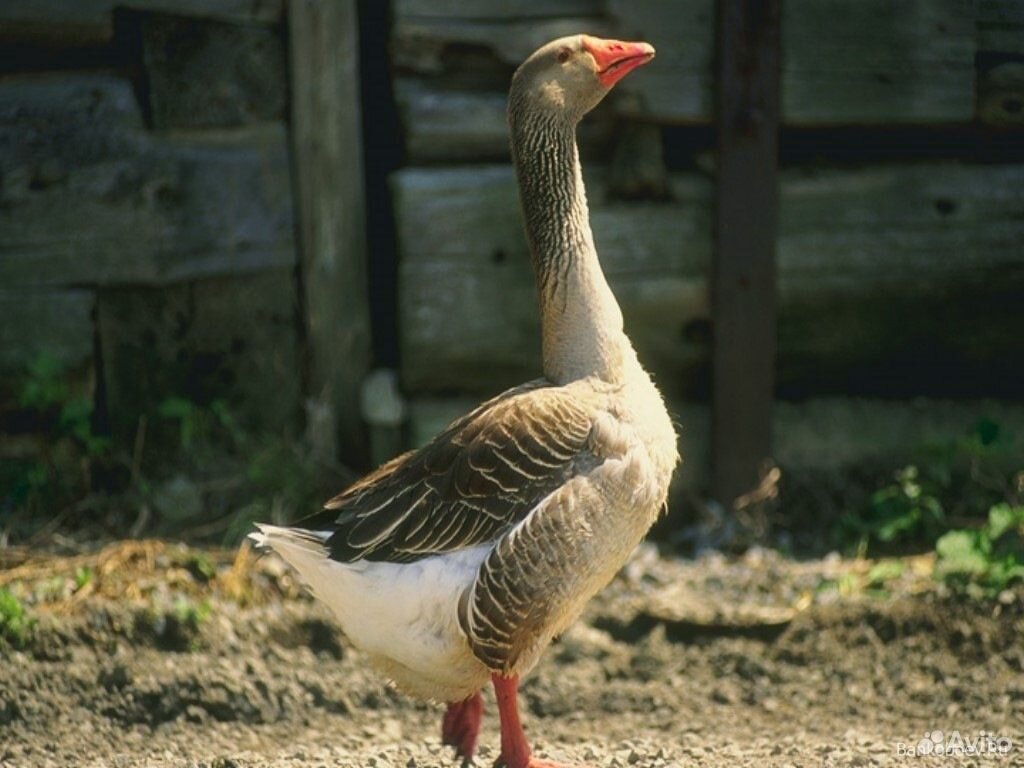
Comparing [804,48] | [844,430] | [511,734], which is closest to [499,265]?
[804,48]

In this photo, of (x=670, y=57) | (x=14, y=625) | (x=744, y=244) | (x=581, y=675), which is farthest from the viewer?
(x=744, y=244)

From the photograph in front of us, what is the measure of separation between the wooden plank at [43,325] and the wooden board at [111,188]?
7 cm

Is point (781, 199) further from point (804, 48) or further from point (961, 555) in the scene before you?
point (961, 555)

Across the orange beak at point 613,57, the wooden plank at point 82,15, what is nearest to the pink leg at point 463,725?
the orange beak at point 613,57

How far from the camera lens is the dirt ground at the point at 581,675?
448 cm

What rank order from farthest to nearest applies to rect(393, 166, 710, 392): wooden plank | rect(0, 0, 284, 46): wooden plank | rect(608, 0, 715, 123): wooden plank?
1. rect(393, 166, 710, 392): wooden plank
2. rect(608, 0, 715, 123): wooden plank
3. rect(0, 0, 284, 46): wooden plank

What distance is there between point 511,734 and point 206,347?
280cm

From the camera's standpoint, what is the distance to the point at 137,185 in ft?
19.6

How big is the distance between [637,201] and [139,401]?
228cm

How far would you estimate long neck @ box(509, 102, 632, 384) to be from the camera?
4266mm

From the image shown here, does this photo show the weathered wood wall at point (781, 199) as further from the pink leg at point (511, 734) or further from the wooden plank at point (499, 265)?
the pink leg at point (511, 734)

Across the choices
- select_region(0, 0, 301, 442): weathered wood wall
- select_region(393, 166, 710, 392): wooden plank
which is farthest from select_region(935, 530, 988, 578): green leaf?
select_region(0, 0, 301, 442): weathered wood wall

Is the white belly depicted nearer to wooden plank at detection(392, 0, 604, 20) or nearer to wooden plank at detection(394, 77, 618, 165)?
wooden plank at detection(394, 77, 618, 165)

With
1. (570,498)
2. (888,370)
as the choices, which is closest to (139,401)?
(570,498)
